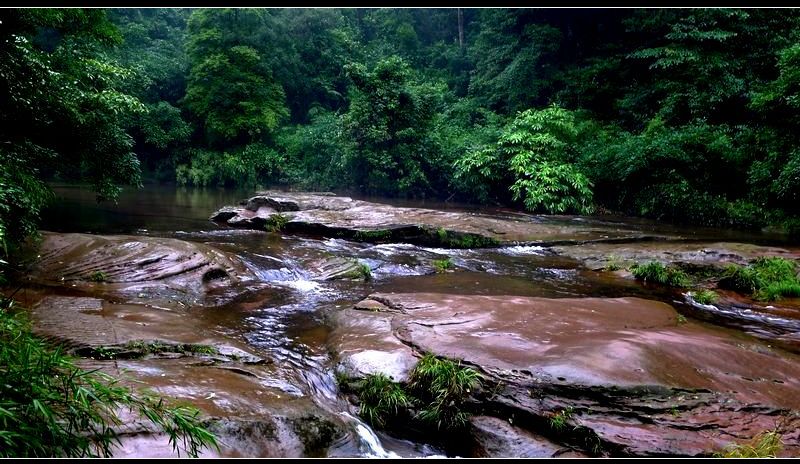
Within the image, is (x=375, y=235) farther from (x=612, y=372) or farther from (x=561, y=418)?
(x=561, y=418)

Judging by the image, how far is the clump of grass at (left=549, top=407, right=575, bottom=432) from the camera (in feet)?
13.1

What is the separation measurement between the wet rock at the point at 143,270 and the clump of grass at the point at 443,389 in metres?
4.09

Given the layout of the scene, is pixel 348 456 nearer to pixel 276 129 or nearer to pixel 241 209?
pixel 241 209

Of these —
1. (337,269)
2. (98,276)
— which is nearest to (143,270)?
(98,276)

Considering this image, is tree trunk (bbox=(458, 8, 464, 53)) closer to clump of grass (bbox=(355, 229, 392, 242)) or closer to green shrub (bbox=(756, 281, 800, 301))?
clump of grass (bbox=(355, 229, 392, 242))

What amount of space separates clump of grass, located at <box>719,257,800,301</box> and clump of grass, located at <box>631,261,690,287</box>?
2.19ft

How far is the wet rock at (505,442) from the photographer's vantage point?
12.9ft

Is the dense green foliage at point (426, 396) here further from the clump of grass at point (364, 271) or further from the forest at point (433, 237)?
the clump of grass at point (364, 271)

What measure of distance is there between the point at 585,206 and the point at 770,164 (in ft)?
18.3

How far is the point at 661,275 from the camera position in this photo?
9.33 metres

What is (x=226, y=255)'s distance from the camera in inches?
359

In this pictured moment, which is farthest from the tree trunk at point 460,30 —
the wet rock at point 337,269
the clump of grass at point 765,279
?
the clump of grass at point 765,279

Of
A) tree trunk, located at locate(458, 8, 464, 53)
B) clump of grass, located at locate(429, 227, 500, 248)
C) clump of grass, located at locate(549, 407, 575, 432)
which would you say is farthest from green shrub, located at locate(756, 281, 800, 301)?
tree trunk, located at locate(458, 8, 464, 53)
